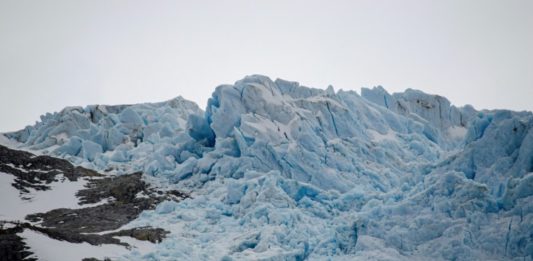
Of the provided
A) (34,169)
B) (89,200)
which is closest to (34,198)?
(89,200)

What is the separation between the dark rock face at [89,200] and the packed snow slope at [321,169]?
1.38 metres

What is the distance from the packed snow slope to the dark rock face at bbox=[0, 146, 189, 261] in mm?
1379

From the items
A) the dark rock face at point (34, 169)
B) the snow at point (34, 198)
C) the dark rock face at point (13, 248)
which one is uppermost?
the dark rock face at point (34, 169)

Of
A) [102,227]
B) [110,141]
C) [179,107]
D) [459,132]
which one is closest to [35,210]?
[102,227]

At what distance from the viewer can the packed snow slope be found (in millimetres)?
18047

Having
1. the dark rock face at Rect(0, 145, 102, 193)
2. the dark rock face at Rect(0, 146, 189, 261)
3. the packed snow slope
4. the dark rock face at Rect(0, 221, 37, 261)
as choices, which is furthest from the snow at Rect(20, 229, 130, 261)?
the dark rock face at Rect(0, 145, 102, 193)

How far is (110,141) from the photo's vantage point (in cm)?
4041

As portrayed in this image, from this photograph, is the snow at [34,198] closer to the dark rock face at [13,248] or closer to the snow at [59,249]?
the snow at [59,249]

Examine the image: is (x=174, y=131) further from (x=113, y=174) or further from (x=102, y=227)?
(x=102, y=227)

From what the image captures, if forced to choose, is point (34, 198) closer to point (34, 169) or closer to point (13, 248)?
point (34, 169)

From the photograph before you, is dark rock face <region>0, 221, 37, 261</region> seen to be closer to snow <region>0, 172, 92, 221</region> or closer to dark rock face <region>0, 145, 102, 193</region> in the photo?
snow <region>0, 172, 92, 221</region>

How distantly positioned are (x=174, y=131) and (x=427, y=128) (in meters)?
20.8

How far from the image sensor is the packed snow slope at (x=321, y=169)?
1805 cm

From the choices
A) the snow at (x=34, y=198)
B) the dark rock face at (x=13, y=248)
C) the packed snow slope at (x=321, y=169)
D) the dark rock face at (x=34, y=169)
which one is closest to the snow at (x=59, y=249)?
the dark rock face at (x=13, y=248)
